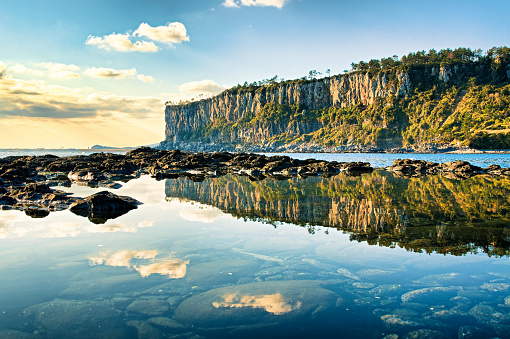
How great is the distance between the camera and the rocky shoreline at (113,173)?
15.4 m

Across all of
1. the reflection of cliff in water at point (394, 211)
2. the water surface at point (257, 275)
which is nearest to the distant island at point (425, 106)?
the reflection of cliff in water at point (394, 211)

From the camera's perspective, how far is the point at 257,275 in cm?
732

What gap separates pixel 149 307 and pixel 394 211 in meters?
12.0

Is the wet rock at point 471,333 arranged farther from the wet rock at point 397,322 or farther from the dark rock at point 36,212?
the dark rock at point 36,212

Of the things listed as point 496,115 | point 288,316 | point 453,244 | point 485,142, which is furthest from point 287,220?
point 496,115

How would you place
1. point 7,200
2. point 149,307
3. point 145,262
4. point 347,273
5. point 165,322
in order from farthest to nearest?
point 7,200, point 145,262, point 347,273, point 149,307, point 165,322

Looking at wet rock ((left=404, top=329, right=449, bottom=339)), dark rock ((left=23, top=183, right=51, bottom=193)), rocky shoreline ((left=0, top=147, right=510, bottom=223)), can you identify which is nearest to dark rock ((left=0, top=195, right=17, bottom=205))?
rocky shoreline ((left=0, top=147, right=510, bottom=223))

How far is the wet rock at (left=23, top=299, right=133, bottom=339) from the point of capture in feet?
16.3

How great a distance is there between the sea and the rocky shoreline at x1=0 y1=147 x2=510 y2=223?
180 cm

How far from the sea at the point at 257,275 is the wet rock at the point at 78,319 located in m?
0.02

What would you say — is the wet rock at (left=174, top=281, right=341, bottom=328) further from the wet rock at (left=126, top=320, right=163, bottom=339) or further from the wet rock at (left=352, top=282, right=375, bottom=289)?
the wet rock at (left=352, top=282, right=375, bottom=289)

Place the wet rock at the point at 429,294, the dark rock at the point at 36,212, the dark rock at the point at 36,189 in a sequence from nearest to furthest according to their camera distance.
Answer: the wet rock at the point at 429,294
the dark rock at the point at 36,212
the dark rock at the point at 36,189

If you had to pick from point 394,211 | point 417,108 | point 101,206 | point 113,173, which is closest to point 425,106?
point 417,108

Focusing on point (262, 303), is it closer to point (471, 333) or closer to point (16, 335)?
point (471, 333)
